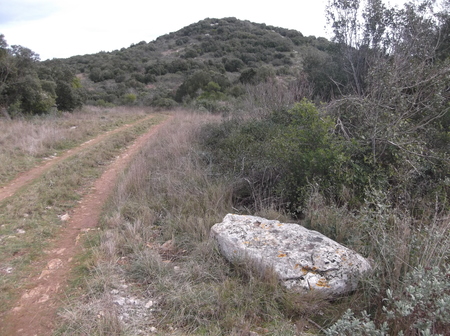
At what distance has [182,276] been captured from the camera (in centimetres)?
324

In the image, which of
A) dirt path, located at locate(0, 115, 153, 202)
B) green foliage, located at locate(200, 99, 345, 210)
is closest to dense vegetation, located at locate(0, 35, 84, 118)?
dirt path, located at locate(0, 115, 153, 202)

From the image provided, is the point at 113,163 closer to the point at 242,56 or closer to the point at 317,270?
the point at 317,270

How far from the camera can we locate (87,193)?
6.35 meters

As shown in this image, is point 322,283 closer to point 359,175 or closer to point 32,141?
point 359,175

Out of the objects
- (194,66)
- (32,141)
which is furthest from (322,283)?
(194,66)

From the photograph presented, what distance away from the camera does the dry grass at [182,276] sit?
2633mm

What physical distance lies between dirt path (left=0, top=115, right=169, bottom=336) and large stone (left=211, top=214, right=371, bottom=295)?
1744 millimetres

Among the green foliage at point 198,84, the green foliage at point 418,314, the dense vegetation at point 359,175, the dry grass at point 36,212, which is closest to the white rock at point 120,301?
the dense vegetation at point 359,175

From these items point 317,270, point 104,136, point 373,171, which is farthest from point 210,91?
point 317,270

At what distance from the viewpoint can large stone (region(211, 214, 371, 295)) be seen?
2826 mm

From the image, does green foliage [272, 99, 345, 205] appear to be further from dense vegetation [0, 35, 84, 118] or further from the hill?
the hill

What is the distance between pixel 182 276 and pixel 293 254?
1160 mm

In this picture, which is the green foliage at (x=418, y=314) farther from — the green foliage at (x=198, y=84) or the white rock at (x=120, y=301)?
the green foliage at (x=198, y=84)

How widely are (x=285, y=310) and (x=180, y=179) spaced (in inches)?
140
